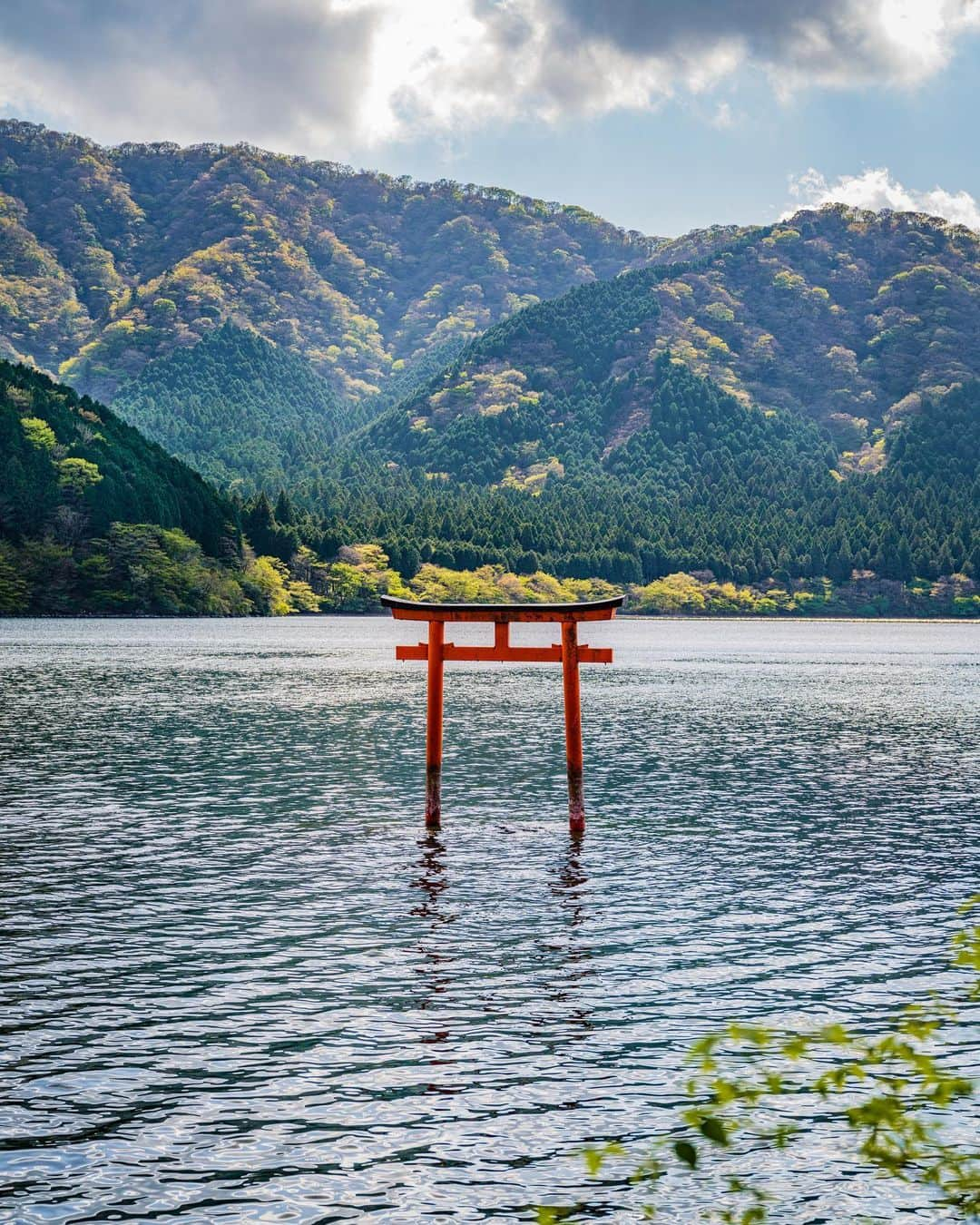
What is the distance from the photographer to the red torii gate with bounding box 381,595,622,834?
1340 inches

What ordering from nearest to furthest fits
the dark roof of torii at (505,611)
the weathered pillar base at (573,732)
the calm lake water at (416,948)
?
the calm lake water at (416,948), the dark roof of torii at (505,611), the weathered pillar base at (573,732)

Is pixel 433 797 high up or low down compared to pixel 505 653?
down

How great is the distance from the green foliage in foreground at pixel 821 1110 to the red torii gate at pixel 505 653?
14932mm

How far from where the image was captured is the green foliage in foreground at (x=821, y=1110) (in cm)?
704

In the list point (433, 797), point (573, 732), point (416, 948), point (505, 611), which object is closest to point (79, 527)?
point (433, 797)

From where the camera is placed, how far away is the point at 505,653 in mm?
34469

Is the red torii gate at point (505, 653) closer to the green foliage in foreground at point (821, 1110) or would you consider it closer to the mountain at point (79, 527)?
the green foliage in foreground at point (821, 1110)

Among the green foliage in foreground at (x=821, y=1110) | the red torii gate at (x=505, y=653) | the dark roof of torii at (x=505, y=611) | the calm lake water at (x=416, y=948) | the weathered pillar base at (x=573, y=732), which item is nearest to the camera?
the green foliage in foreground at (x=821, y=1110)

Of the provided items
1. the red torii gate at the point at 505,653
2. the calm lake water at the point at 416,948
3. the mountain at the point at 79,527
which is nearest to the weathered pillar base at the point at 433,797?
the red torii gate at the point at 505,653

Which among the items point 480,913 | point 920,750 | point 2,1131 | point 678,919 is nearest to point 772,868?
point 678,919

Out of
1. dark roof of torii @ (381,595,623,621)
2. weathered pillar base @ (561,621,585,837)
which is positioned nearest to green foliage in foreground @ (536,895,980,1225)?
weathered pillar base @ (561,621,585,837)

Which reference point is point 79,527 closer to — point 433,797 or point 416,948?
point 433,797

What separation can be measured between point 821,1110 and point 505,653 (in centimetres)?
1989

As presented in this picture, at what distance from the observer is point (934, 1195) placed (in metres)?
13.3
